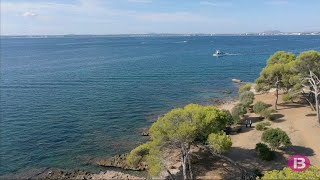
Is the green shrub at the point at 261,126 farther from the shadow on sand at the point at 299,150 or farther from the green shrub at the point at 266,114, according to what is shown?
the shadow on sand at the point at 299,150

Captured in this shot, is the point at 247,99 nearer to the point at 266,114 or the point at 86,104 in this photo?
the point at 266,114

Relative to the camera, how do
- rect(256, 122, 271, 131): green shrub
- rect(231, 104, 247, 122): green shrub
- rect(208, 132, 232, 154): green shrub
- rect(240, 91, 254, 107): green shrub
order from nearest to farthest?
rect(208, 132, 232, 154): green shrub, rect(256, 122, 271, 131): green shrub, rect(231, 104, 247, 122): green shrub, rect(240, 91, 254, 107): green shrub

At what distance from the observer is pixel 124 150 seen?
149 ft

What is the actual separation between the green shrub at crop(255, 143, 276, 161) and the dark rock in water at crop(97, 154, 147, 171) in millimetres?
13139

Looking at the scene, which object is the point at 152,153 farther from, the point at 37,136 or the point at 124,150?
the point at 37,136

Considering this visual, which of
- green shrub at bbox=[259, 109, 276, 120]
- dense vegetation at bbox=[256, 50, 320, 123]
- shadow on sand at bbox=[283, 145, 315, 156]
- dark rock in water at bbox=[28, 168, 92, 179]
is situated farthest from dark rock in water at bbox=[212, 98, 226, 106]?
dark rock in water at bbox=[28, 168, 92, 179]

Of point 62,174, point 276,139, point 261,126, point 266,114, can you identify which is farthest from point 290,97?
point 62,174

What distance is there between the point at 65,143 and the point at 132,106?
2052 centimetres

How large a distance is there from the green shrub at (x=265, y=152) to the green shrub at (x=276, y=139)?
0.98 m

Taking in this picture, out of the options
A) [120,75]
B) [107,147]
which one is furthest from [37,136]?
[120,75]

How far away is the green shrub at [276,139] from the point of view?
129ft

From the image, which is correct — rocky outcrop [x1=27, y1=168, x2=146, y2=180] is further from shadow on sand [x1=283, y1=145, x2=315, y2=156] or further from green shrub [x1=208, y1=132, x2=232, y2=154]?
shadow on sand [x1=283, y1=145, x2=315, y2=156]

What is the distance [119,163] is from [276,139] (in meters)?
18.6

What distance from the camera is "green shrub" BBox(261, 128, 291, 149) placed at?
129ft
